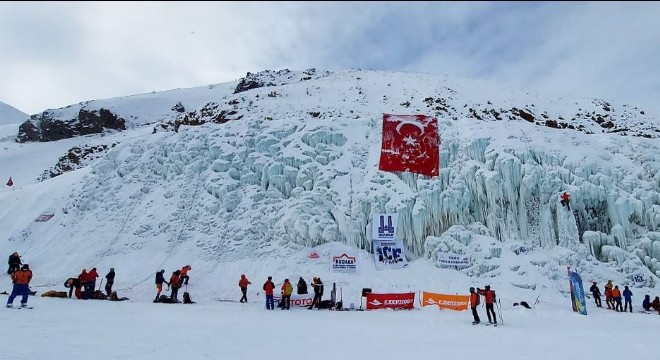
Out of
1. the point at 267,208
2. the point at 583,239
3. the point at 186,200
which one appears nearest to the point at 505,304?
the point at 583,239

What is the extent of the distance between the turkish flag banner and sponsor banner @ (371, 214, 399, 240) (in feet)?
10.5

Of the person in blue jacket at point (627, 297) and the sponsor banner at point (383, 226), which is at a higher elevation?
the sponsor banner at point (383, 226)

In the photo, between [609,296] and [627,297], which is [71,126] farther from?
[627,297]

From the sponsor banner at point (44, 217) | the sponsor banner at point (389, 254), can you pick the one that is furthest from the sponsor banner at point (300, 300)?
the sponsor banner at point (44, 217)

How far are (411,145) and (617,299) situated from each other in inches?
459

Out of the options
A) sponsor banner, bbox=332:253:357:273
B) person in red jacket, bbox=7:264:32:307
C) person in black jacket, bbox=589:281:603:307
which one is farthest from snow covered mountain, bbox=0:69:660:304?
person in red jacket, bbox=7:264:32:307

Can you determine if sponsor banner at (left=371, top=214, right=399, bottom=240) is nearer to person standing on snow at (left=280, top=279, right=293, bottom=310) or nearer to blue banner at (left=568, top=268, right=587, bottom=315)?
person standing on snow at (left=280, top=279, right=293, bottom=310)

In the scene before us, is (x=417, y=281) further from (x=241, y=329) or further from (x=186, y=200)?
(x=186, y=200)

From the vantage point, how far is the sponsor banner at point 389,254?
66.5ft

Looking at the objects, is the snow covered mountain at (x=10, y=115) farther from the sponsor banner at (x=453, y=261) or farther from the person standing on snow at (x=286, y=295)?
the sponsor banner at (x=453, y=261)

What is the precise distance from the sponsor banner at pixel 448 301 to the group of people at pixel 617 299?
5.34 m

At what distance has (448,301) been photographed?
16047 mm

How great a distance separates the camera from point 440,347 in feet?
31.8

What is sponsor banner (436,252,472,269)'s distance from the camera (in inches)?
778
